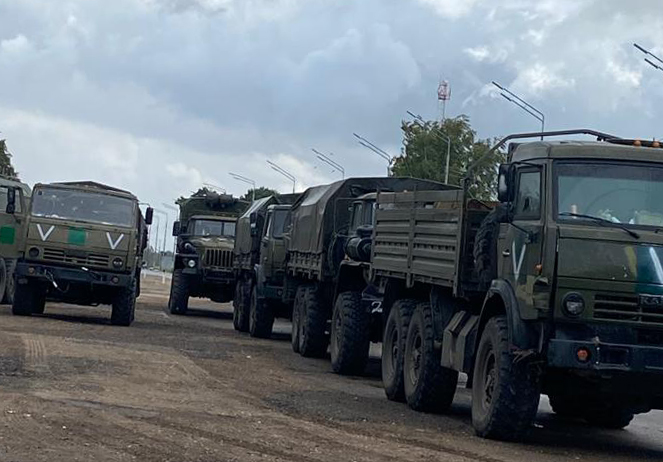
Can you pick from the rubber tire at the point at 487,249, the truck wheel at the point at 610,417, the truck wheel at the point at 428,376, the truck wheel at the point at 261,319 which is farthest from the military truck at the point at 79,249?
the rubber tire at the point at 487,249

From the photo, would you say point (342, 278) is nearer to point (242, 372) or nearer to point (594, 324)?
point (242, 372)

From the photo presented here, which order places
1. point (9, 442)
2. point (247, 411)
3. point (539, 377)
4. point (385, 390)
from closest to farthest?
1. point (9, 442)
2. point (539, 377)
3. point (247, 411)
4. point (385, 390)

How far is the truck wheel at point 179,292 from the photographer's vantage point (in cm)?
3356

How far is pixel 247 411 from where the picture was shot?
13.2 metres

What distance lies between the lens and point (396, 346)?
1627 cm

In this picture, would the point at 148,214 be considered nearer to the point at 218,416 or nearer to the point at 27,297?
the point at 27,297

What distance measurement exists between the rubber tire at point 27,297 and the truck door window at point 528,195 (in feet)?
47.6

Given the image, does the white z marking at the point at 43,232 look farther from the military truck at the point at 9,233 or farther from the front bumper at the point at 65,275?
the military truck at the point at 9,233

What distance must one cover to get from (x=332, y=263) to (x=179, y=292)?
13.4 meters

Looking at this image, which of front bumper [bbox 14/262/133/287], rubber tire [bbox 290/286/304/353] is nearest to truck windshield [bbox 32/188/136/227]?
front bumper [bbox 14/262/133/287]

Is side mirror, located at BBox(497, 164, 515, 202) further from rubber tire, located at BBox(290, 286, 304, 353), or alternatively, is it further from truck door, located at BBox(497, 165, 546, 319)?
rubber tire, located at BBox(290, 286, 304, 353)

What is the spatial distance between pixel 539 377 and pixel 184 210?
1004 inches

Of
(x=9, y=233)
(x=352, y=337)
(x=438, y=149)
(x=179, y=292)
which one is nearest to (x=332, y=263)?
(x=352, y=337)

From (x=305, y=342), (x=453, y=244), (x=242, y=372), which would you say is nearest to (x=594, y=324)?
(x=453, y=244)
